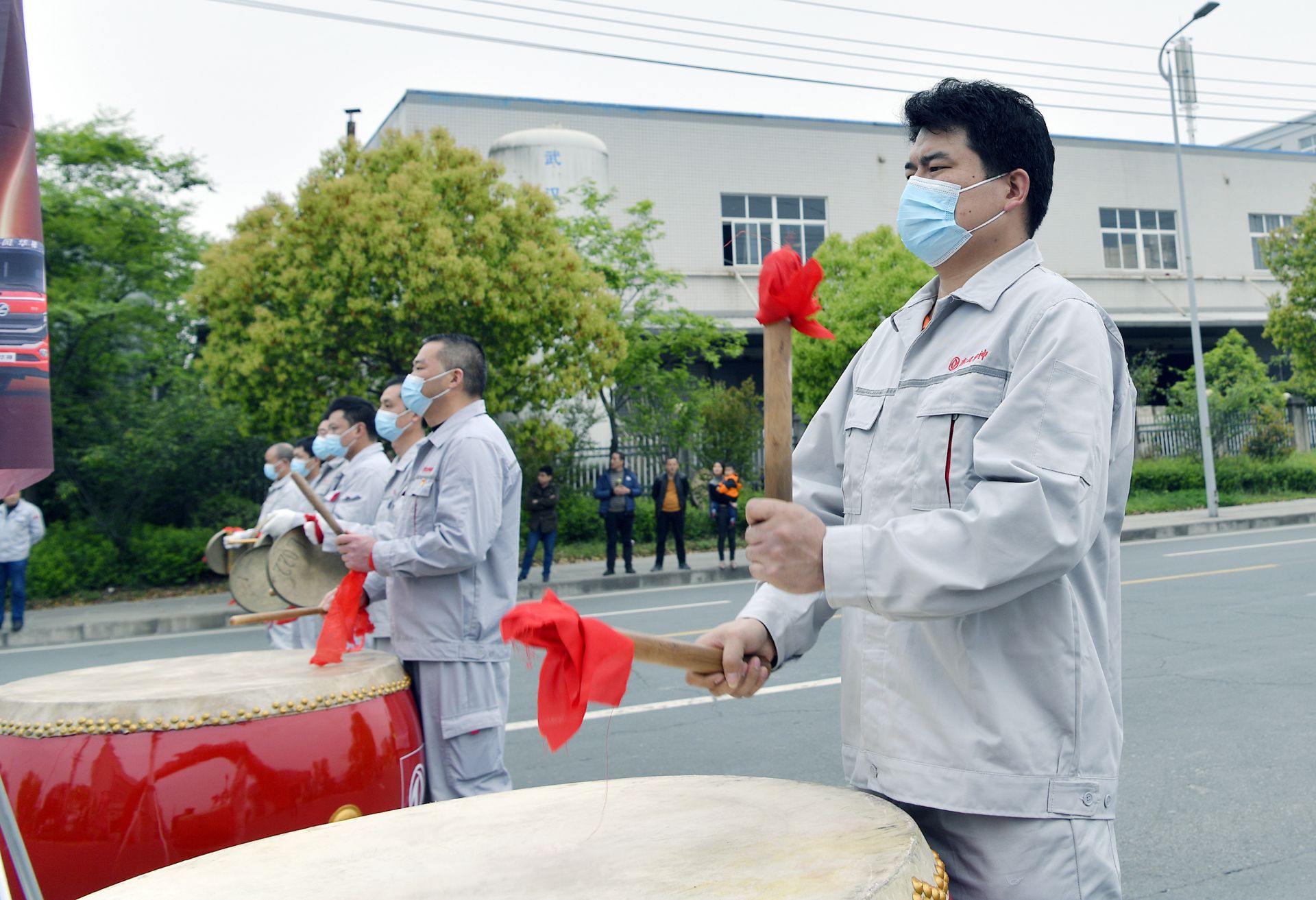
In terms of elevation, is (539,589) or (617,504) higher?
(617,504)

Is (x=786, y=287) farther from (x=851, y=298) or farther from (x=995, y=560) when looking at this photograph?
(x=851, y=298)

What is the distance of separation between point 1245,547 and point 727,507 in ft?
23.7

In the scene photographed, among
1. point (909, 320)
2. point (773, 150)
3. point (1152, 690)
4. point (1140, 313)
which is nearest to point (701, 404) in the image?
point (773, 150)

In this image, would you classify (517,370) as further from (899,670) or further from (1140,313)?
(1140,313)

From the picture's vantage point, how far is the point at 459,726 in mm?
3555

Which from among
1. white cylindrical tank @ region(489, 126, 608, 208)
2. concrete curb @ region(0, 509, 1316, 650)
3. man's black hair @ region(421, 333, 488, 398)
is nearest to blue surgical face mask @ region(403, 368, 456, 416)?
man's black hair @ region(421, 333, 488, 398)

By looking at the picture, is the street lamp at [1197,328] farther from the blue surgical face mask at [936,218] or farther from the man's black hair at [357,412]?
the blue surgical face mask at [936,218]

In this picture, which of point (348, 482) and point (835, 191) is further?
point (835, 191)

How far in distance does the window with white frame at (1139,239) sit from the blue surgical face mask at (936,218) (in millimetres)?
30298

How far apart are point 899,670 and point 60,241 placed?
55.4 feet

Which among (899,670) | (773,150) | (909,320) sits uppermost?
(773,150)

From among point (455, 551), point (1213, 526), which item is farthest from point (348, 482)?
point (1213, 526)

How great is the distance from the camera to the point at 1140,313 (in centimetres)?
2875

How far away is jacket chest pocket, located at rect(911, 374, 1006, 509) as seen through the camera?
1690mm
